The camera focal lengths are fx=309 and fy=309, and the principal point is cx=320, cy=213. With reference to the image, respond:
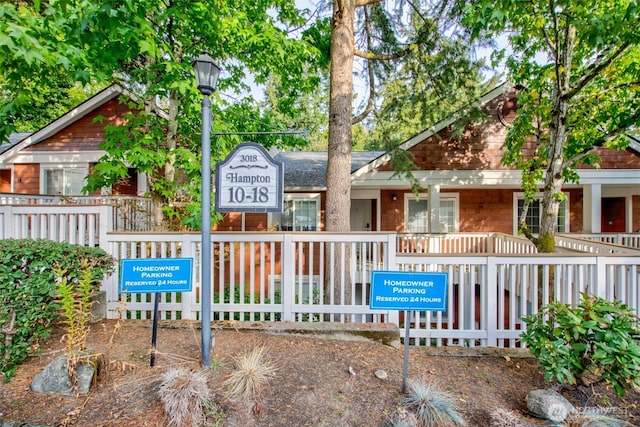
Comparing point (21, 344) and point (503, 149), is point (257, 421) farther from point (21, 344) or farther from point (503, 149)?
point (503, 149)

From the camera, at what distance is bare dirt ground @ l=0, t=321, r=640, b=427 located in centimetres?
261

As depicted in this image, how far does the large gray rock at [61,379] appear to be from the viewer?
2.81m

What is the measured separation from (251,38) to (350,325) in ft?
17.0

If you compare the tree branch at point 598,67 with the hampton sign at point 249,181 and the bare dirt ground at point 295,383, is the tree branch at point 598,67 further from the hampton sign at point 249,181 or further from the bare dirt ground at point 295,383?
the hampton sign at point 249,181

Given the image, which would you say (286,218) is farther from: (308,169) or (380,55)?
(380,55)

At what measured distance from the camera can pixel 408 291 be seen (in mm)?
2990

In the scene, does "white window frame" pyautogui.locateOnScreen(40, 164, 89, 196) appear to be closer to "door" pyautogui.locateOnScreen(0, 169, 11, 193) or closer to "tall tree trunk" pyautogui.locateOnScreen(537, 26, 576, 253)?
"door" pyautogui.locateOnScreen(0, 169, 11, 193)

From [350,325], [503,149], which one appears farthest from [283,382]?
[503,149]

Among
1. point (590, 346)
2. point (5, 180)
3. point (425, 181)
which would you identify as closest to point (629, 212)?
point (425, 181)

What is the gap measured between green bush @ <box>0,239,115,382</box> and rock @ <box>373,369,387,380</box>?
3170mm

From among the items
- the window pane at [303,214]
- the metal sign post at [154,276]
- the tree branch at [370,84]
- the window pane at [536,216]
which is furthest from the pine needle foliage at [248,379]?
the window pane at [536,216]

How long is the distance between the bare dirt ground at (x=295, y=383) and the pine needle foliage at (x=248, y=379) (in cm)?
8

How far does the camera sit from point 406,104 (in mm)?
7309

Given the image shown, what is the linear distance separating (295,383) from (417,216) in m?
8.59
